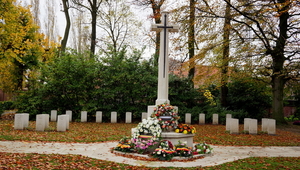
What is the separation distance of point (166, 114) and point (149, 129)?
34.5 inches

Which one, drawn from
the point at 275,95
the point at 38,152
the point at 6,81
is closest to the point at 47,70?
the point at 6,81

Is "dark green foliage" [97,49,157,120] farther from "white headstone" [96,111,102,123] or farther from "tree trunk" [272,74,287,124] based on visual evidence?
"tree trunk" [272,74,287,124]

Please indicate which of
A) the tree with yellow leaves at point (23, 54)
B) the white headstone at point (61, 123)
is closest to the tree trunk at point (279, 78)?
the white headstone at point (61, 123)

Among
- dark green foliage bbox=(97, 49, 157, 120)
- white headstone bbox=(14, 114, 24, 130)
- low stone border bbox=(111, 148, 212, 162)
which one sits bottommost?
low stone border bbox=(111, 148, 212, 162)

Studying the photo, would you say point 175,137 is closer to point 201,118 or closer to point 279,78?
point 201,118

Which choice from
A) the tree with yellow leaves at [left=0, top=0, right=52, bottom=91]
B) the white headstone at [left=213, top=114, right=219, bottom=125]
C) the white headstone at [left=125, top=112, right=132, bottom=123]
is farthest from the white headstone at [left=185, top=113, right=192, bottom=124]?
the tree with yellow leaves at [left=0, top=0, right=52, bottom=91]

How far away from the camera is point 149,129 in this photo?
795 cm

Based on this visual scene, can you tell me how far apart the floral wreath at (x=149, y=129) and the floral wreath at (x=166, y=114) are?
23cm

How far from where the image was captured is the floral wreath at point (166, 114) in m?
8.25

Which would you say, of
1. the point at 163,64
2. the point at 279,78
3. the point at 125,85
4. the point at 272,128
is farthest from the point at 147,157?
the point at 279,78

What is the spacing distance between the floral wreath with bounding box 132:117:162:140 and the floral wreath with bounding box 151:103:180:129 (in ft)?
0.74

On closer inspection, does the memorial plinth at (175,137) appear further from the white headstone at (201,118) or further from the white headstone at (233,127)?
the white headstone at (201,118)

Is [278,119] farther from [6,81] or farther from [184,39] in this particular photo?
[6,81]

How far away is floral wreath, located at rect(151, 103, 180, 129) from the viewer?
27.1ft
